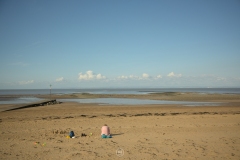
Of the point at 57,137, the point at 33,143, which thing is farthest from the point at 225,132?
the point at 33,143

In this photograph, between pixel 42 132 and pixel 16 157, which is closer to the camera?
pixel 16 157

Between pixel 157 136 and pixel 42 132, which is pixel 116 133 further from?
pixel 42 132

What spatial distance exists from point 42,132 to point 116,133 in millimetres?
4896

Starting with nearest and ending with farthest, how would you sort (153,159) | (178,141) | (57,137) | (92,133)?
(153,159) < (178,141) < (57,137) < (92,133)

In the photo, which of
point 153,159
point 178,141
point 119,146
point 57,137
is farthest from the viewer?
point 57,137

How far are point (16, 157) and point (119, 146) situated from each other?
181 inches

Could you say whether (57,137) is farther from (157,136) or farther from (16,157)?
(157,136)

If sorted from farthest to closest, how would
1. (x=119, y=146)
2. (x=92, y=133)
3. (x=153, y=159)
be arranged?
(x=92, y=133), (x=119, y=146), (x=153, y=159)

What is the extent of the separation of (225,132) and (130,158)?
25.0 feet

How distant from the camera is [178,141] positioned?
966cm

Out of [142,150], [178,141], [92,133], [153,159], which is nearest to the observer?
[153,159]

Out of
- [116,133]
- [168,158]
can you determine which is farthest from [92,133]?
[168,158]

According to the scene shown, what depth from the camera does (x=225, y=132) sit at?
1156cm

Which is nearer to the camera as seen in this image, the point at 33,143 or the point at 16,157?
the point at 16,157
